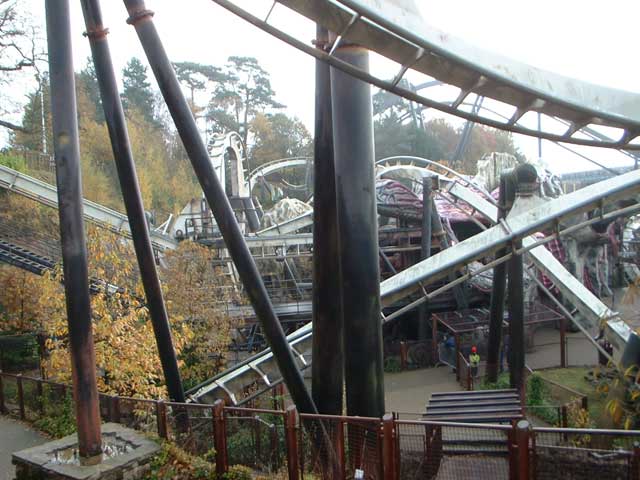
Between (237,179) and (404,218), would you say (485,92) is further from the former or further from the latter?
(237,179)

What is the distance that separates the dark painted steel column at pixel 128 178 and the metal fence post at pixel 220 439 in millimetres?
1894

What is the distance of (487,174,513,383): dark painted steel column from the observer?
13.7 meters

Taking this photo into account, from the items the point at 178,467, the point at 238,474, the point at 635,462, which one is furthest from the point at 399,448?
the point at 178,467

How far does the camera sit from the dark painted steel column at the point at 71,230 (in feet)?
21.3

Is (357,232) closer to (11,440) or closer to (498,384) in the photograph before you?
(11,440)

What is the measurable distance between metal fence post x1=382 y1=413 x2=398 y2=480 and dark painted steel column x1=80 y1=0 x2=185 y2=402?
3989mm

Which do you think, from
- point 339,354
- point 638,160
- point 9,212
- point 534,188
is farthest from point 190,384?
point 638,160

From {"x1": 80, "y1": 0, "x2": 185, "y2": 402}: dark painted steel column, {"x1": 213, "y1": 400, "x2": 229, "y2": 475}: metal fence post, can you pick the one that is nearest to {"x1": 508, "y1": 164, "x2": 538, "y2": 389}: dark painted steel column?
{"x1": 80, "y1": 0, "x2": 185, "y2": 402}: dark painted steel column

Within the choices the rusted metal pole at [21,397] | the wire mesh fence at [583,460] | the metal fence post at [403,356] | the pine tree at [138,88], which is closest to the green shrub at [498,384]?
the metal fence post at [403,356]

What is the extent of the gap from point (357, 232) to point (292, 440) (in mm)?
2247

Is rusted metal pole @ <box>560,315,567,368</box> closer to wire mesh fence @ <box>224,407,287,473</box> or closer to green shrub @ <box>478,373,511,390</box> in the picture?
green shrub @ <box>478,373,511,390</box>

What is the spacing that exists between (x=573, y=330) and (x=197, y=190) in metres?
28.9

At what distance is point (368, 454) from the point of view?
5801 mm

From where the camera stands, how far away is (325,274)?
7.67 metres
